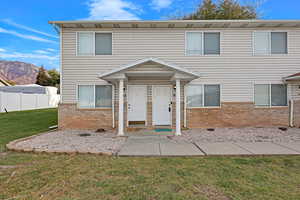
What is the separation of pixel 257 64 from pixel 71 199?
1069 centimetres

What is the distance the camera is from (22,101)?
787 inches

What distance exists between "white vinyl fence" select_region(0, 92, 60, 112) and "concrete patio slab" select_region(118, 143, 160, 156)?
1809cm

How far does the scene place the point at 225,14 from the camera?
53.5 feet

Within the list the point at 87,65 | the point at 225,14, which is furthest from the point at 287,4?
the point at 87,65

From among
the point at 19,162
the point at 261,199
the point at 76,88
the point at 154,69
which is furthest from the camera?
the point at 76,88

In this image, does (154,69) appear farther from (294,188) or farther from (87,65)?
(294,188)

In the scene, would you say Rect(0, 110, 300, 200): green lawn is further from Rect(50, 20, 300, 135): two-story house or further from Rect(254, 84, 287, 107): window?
Rect(254, 84, 287, 107): window

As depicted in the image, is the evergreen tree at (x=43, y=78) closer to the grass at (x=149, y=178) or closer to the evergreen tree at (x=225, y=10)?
the evergreen tree at (x=225, y=10)

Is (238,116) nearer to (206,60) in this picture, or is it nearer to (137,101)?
(206,60)

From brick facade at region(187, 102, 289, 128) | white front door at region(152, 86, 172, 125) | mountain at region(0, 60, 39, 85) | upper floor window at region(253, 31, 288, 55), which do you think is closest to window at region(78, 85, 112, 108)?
white front door at region(152, 86, 172, 125)

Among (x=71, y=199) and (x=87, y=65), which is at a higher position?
(x=87, y=65)

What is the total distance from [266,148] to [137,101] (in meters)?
6.29

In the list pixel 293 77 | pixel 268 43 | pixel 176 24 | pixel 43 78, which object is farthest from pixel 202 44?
pixel 43 78

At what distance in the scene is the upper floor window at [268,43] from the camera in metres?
9.61
